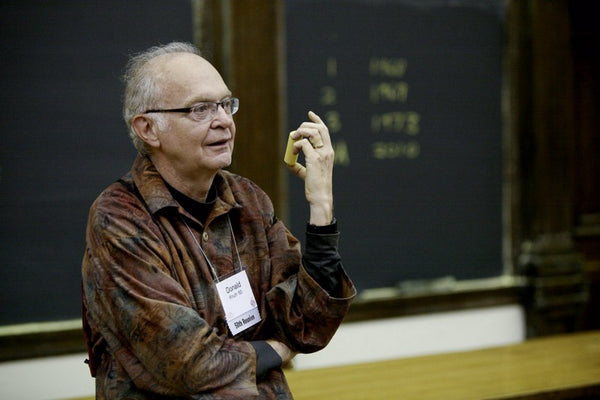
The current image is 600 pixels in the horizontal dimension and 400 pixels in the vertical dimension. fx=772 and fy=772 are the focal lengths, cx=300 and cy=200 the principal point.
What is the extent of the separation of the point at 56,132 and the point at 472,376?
2104mm

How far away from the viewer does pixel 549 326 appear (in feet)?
14.2

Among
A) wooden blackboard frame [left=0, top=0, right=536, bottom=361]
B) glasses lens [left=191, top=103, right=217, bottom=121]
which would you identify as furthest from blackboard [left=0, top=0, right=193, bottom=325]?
glasses lens [left=191, top=103, right=217, bottom=121]

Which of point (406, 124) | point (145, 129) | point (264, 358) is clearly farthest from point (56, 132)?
point (406, 124)

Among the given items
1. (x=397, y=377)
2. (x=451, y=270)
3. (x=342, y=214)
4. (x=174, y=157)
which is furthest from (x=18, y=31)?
(x=451, y=270)

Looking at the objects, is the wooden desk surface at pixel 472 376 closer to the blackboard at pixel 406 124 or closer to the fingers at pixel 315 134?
the blackboard at pixel 406 124

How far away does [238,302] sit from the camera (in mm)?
2117

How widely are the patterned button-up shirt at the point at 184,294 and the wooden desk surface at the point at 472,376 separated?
44.1 inches

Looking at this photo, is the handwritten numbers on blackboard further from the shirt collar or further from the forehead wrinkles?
the forehead wrinkles

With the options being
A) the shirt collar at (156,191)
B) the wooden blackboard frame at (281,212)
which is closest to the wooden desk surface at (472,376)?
the wooden blackboard frame at (281,212)

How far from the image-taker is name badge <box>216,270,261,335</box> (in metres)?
2.08

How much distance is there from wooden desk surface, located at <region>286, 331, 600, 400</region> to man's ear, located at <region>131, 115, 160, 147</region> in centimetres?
150

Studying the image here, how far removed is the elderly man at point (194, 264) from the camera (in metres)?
1.89

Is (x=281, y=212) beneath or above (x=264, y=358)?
above

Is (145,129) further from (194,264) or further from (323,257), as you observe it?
(323,257)
